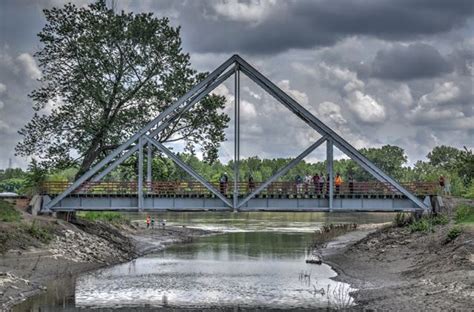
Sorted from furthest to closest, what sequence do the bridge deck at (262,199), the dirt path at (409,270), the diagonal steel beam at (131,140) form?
the diagonal steel beam at (131,140), the bridge deck at (262,199), the dirt path at (409,270)

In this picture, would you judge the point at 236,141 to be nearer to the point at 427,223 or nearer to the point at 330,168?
the point at 330,168

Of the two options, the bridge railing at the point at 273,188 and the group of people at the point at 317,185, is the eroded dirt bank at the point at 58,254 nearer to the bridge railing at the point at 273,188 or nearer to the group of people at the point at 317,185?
the bridge railing at the point at 273,188

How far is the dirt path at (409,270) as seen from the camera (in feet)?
96.6

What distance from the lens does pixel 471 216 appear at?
4616 cm

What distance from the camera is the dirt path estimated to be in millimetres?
29438

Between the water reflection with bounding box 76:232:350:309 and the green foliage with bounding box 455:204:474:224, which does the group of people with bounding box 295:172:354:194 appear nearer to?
the water reflection with bounding box 76:232:350:309

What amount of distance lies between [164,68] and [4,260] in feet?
94.7

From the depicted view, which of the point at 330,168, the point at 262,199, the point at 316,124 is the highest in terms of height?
the point at 316,124

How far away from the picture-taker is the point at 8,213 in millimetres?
47719

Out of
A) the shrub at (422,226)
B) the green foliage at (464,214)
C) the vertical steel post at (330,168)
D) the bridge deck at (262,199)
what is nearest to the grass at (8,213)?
the bridge deck at (262,199)

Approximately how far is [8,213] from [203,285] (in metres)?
17.5

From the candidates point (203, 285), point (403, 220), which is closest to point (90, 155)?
point (203, 285)

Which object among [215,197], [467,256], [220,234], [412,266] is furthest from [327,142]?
[220,234]

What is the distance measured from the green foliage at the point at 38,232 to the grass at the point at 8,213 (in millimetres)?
1168
